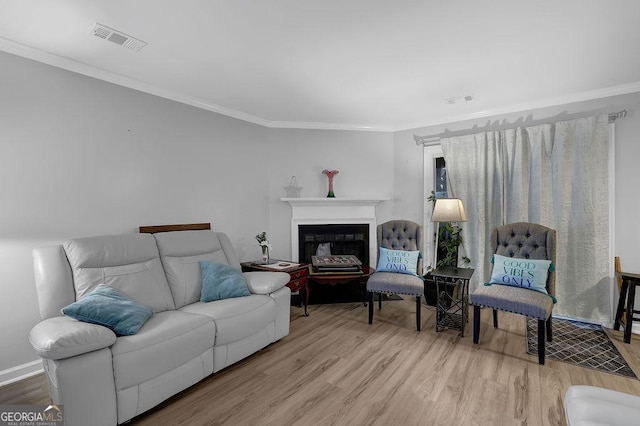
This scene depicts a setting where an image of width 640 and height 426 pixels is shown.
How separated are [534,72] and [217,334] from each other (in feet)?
11.6

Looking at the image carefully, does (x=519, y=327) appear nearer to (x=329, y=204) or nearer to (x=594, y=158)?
(x=594, y=158)

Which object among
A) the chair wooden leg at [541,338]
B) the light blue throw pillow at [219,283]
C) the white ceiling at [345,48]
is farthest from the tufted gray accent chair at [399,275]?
the white ceiling at [345,48]

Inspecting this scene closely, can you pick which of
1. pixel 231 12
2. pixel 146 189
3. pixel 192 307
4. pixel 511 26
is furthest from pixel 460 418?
pixel 146 189

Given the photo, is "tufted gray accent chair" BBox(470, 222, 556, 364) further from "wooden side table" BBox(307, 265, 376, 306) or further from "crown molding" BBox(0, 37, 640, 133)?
"crown molding" BBox(0, 37, 640, 133)

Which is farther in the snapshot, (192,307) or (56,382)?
(192,307)

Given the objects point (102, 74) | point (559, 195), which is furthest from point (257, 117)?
point (559, 195)

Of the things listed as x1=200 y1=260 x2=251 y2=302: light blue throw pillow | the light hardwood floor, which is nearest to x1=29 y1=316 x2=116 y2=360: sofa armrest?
the light hardwood floor

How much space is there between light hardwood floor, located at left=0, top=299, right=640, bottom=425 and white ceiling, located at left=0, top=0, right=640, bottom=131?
2527 mm

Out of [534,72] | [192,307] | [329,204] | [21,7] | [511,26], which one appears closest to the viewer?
[21,7]

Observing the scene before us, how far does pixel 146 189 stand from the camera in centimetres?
323

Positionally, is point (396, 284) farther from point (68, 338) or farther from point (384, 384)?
point (68, 338)

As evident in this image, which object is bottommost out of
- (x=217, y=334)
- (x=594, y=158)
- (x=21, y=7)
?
(x=217, y=334)

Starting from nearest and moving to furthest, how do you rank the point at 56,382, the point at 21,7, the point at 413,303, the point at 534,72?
the point at 56,382, the point at 21,7, the point at 534,72, the point at 413,303

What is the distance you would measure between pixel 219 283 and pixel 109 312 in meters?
0.92
